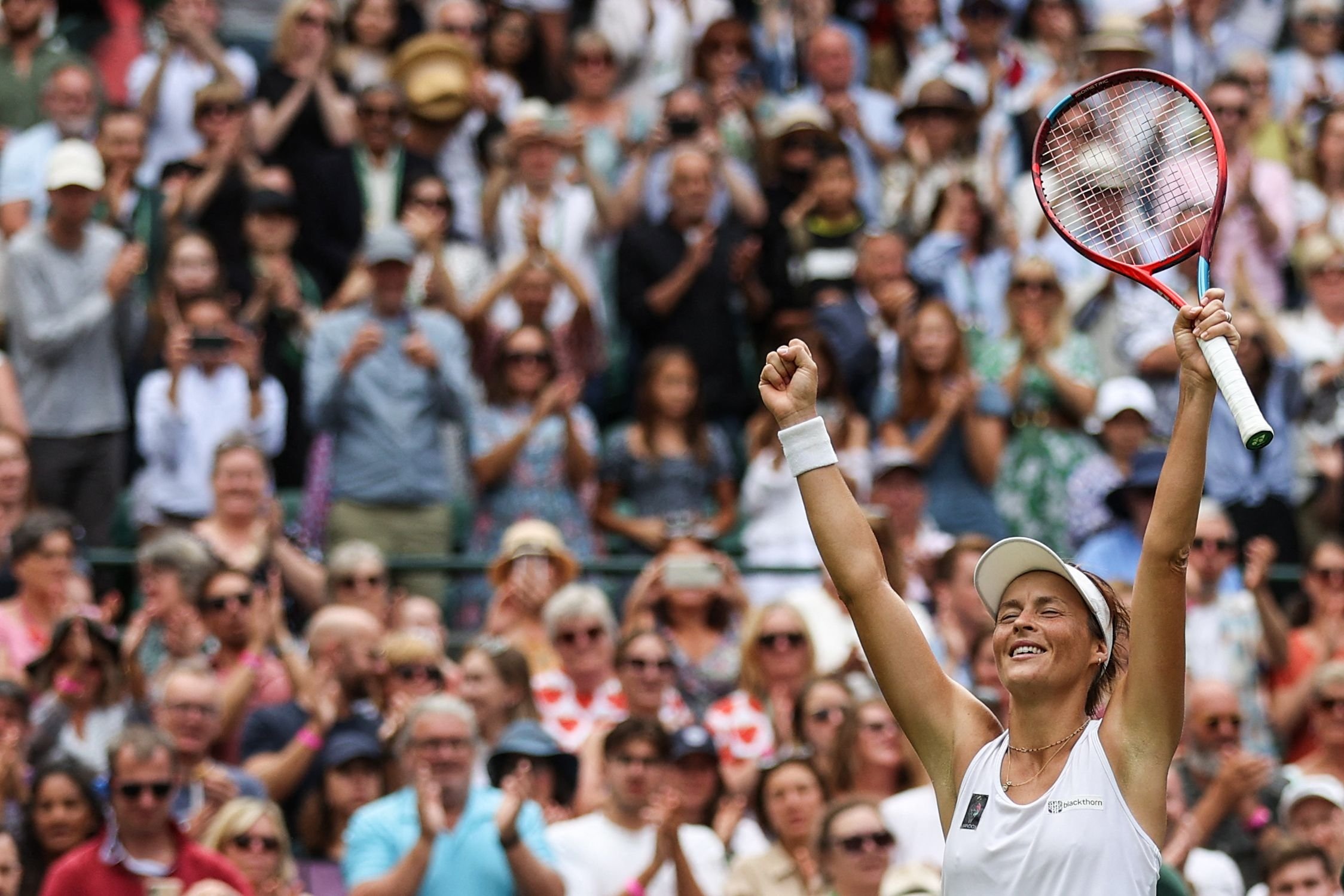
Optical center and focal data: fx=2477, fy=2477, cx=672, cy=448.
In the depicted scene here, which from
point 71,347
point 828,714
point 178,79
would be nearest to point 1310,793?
point 828,714

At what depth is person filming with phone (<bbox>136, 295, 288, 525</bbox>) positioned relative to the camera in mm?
10945

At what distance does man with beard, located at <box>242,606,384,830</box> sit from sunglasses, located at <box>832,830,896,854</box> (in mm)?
1849

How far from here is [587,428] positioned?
11570 millimetres

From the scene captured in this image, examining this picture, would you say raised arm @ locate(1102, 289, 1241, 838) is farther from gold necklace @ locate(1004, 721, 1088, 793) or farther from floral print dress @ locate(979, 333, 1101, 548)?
floral print dress @ locate(979, 333, 1101, 548)

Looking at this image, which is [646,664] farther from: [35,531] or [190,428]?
[190,428]

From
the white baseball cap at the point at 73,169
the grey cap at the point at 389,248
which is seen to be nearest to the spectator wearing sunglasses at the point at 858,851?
the grey cap at the point at 389,248

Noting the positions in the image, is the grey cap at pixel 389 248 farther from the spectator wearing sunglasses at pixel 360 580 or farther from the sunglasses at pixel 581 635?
the sunglasses at pixel 581 635

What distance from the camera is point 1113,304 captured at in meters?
12.8

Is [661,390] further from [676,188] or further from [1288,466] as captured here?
[1288,466]

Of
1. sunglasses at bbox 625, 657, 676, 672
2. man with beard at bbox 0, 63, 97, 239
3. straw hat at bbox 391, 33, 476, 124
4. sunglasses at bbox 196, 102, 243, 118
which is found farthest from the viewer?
straw hat at bbox 391, 33, 476, 124

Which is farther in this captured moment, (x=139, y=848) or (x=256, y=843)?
(x=256, y=843)

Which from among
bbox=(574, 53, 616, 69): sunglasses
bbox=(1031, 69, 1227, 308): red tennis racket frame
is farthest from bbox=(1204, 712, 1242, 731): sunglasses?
bbox=(574, 53, 616, 69): sunglasses

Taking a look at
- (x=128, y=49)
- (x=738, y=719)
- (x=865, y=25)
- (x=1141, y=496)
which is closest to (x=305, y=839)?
(x=738, y=719)

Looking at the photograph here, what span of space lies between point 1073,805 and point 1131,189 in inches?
91.6
